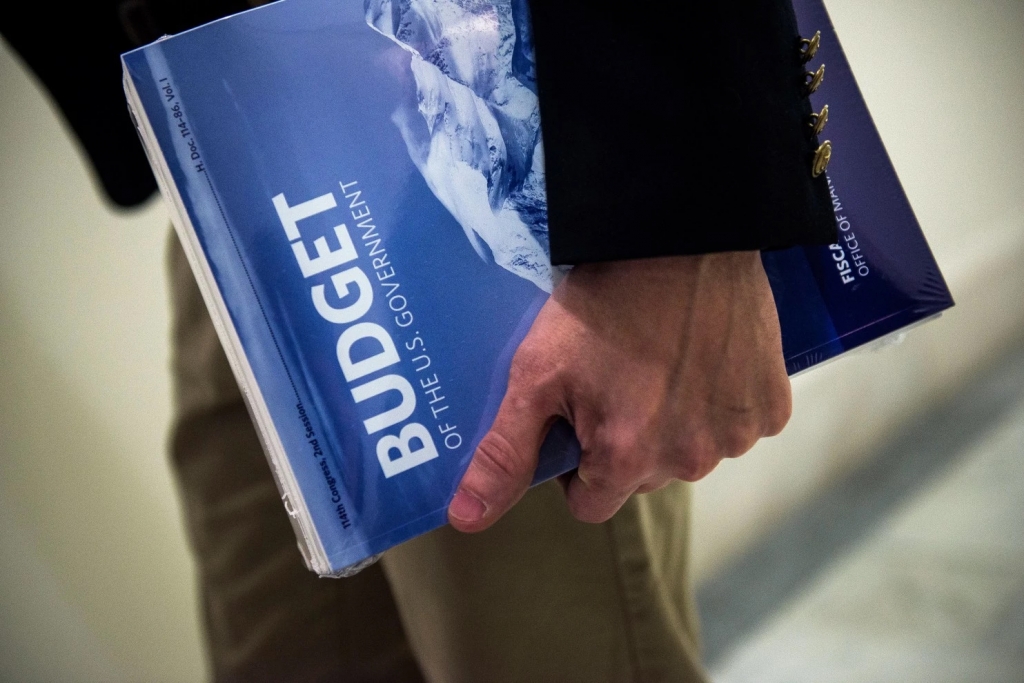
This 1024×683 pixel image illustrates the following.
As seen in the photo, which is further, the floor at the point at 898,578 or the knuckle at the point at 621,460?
the floor at the point at 898,578

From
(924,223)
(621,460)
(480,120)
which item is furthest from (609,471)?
(924,223)

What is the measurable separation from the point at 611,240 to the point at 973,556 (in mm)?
924

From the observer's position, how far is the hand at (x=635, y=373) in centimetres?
38

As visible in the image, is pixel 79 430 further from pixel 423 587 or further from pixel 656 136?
pixel 656 136

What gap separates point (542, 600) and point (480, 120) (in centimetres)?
36

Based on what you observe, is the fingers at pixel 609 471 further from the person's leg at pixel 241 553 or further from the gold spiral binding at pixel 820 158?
the person's leg at pixel 241 553

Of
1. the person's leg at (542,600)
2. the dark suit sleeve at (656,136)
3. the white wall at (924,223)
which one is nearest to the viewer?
the dark suit sleeve at (656,136)

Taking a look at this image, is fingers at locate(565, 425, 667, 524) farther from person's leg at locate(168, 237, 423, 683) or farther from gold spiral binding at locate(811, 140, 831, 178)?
person's leg at locate(168, 237, 423, 683)

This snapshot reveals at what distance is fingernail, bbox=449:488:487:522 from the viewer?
0.39 m

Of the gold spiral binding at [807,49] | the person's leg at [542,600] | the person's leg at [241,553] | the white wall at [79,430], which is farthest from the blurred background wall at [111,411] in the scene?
the gold spiral binding at [807,49]

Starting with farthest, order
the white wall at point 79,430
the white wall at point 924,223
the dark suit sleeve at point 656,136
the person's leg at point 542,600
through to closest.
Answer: the white wall at point 924,223 → the white wall at point 79,430 → the person's leg at point 542,600 → the dark suit sleeve at point 656,136

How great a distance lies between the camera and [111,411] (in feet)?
2.76

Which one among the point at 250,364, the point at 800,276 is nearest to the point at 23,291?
the point at 250,364

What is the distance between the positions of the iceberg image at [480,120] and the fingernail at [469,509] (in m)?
0.13
